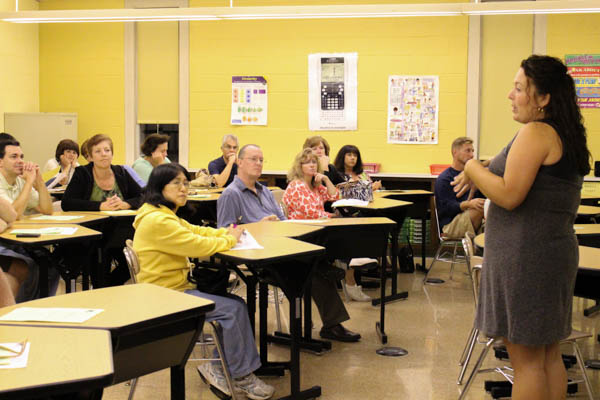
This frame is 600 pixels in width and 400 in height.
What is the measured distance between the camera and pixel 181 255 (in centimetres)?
314

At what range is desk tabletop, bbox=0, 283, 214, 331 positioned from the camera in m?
1.92

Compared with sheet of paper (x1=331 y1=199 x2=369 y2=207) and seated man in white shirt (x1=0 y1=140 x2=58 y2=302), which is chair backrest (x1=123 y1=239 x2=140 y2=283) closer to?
seated man in white shirt (x1=0 y1=140 x2=58 y2=302)

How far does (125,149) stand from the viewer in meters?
8.57

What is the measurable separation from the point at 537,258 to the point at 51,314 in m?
1.55

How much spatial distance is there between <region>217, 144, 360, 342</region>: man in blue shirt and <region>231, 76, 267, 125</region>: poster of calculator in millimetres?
3944

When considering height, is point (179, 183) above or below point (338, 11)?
below

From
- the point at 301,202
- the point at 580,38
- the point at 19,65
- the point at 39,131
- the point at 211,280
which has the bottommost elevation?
the point at 211,280

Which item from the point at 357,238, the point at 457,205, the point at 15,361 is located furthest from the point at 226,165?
the point at 15,361

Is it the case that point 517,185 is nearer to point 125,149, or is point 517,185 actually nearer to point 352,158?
point 352,158

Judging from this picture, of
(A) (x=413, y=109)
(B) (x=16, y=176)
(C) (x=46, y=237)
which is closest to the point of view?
(C) (x=46, y=237)

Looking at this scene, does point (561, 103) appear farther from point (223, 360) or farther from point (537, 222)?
point (223, 360)

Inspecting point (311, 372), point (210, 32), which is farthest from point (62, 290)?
point (210, 32)

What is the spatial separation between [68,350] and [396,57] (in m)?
6.90

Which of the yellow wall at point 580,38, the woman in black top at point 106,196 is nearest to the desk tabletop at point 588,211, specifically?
the yellow wall at point 580,38
